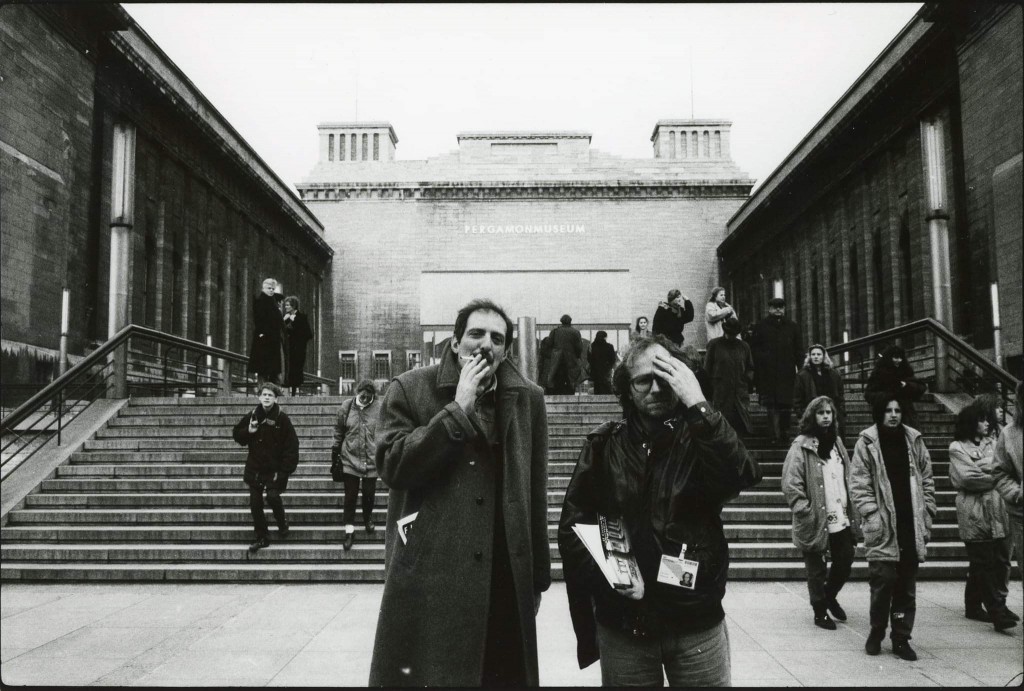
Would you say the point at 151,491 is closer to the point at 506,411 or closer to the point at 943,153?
the point at 506,411

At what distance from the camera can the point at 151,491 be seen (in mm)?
9562

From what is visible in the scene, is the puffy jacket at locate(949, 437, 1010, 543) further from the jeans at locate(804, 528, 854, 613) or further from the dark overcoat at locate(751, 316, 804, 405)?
the dark overcoat at locate(751, 316, 804, 405)

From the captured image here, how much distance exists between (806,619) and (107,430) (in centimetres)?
910

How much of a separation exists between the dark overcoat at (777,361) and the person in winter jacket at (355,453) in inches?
196

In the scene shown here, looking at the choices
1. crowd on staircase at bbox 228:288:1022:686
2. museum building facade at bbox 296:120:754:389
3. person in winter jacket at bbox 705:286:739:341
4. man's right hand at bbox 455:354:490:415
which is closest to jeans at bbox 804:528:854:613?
crowd on staircase at bbox 228:288:1022:686

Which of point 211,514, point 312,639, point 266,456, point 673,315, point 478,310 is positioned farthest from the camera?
point 673,315

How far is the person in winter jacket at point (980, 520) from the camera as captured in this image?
231 inches

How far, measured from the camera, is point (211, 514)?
8.92 metres

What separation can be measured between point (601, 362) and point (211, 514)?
7227mm

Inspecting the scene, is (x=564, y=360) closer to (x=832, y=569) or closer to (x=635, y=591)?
(x=832, y=569)

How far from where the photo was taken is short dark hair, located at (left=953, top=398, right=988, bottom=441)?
19.7ft

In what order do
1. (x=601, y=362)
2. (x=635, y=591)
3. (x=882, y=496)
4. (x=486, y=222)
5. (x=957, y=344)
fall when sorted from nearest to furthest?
(x=635, y=591), (x=882, y=496), (x=957, y=344), (x=601, y=362), (x=486, y=222)

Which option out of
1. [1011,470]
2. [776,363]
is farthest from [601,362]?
[1011,470]

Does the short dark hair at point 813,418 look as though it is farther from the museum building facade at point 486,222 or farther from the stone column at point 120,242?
the museum building facade at point 486,222
